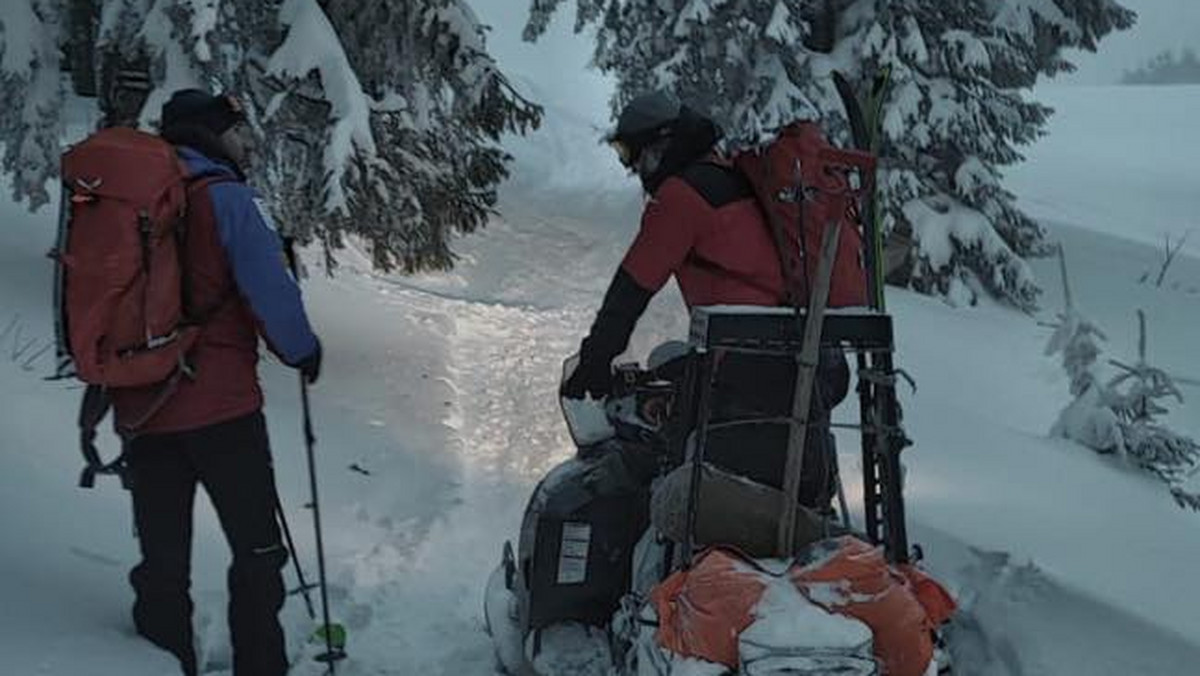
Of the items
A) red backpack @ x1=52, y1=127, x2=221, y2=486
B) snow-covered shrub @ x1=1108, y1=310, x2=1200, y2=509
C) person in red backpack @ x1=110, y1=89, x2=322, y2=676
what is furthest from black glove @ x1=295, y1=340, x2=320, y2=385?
snow-covered shrub @ x1=1108, y1=310, x2=1200, y2=509

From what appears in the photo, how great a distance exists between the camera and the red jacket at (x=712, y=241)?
3.69 m

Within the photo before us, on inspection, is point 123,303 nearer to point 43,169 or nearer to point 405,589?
point 405,589

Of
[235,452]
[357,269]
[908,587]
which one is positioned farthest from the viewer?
[357,269]

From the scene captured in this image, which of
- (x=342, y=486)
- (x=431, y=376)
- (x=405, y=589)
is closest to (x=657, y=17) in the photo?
(x=431, y=376)

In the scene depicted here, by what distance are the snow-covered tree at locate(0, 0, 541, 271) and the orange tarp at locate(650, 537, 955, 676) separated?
11.6 ft

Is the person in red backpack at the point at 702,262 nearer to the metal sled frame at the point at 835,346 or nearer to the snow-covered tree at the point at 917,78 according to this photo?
the metal sled frame at the point at 835,346

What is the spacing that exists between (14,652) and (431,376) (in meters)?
5.51

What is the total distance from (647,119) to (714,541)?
142 cm

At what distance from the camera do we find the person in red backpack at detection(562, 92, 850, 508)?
12.2 ft

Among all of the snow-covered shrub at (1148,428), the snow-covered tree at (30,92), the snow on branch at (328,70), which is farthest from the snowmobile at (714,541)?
the snow-covered tree at (30,92)

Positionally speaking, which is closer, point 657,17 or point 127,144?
point 127,144

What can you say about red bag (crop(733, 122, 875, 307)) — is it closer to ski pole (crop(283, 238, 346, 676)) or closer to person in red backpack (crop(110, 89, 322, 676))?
person in red backpack (crop(110, 89, 322, 676))

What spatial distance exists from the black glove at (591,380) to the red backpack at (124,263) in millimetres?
1240

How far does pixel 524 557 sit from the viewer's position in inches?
A: 175
